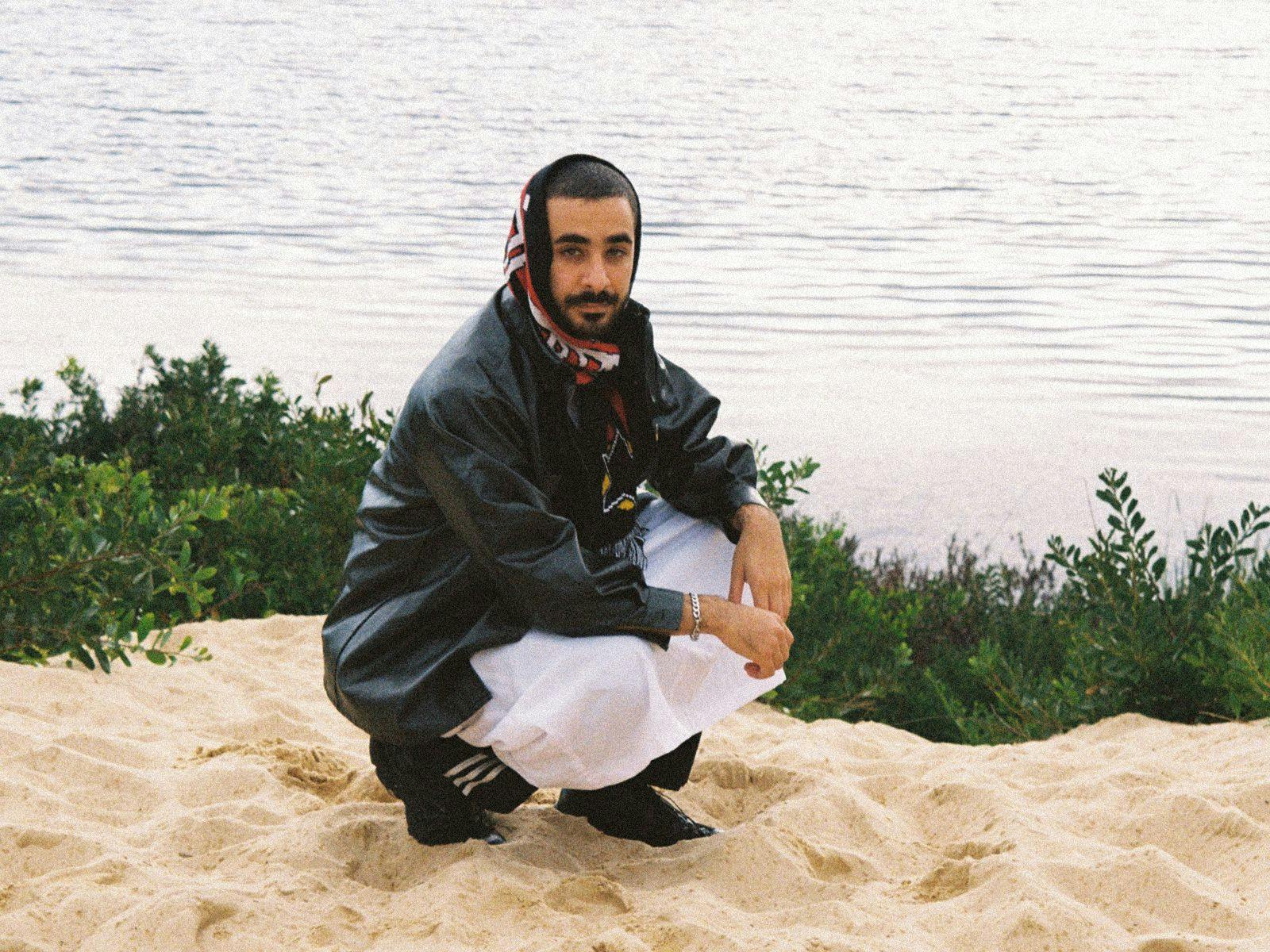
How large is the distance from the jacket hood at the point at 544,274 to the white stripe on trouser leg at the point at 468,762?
2.65 ft

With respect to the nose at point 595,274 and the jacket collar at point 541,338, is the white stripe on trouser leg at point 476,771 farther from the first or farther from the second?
the nose at point 595,274

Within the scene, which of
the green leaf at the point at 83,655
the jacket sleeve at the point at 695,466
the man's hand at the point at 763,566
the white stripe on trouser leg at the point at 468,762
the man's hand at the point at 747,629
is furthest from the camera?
the green leaf at the point at 83,655

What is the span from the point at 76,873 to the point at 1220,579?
3.55 meters

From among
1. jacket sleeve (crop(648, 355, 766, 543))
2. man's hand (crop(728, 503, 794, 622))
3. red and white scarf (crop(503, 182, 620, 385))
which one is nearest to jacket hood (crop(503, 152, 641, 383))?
red and white scarf (crop(503, 182, 620, 385))

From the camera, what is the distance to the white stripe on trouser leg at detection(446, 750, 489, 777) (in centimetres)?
311

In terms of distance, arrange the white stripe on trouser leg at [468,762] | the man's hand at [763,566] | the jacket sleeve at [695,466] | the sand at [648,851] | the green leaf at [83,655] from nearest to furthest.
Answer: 1. the sand at [648,851]
2. the white stripe on trouser leg at [468,762]
3. the man's hand at [763,566]
4. the jacket sleeve at [695,466]
5. the green leaf at [83,655]

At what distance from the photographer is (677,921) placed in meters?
2.83

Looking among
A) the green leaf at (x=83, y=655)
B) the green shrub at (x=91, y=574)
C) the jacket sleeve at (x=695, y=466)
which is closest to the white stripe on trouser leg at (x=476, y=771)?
the jacket sleeve at (x=695, y=466)

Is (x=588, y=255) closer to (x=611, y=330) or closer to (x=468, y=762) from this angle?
(x=611, y=330)

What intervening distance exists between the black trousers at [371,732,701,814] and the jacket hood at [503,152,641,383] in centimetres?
82

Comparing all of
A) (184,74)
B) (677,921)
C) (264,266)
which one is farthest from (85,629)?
(184,74)

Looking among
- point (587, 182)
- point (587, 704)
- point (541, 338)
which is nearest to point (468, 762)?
point (587, 704)

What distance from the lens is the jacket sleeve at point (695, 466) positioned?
3.38 metres

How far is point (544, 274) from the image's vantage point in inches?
119
